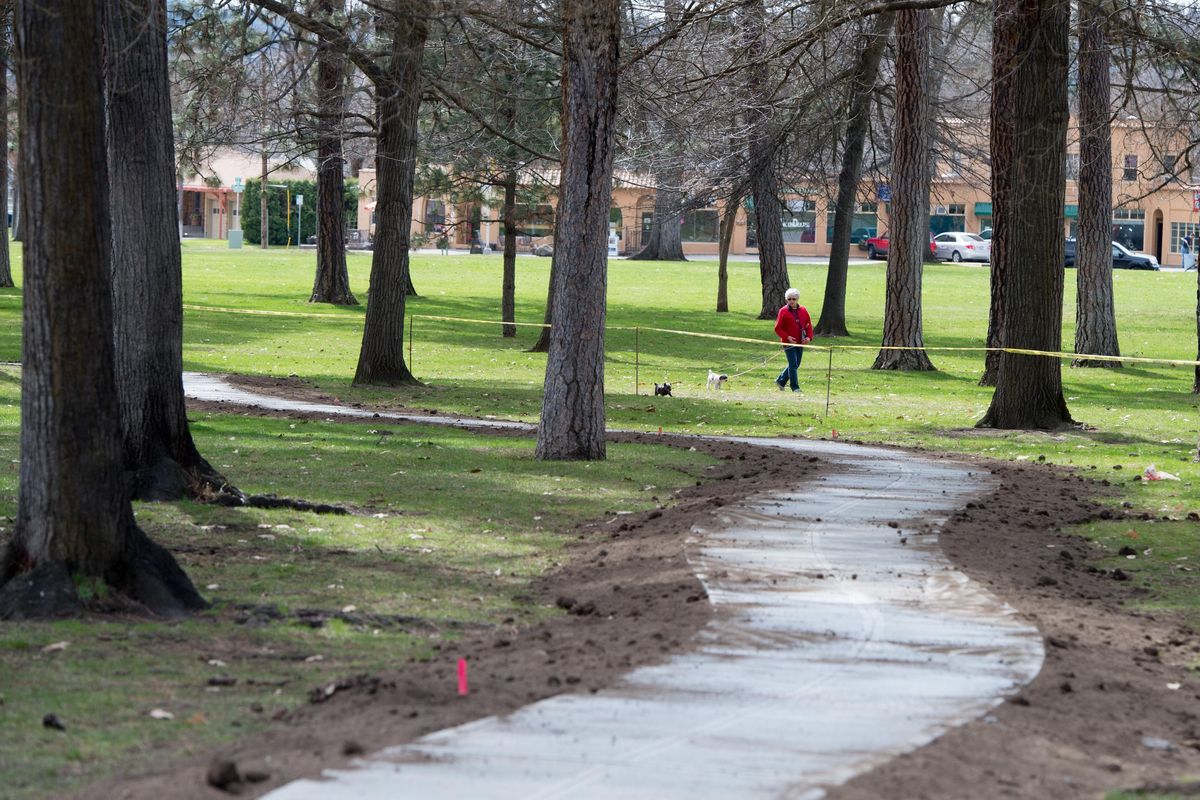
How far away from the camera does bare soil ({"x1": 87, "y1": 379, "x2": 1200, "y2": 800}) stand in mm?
5398

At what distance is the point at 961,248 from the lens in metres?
75.2

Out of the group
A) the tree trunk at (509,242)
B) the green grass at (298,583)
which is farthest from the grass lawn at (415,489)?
the tree trunk at (509,242)

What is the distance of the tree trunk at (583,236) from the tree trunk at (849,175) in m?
13.8

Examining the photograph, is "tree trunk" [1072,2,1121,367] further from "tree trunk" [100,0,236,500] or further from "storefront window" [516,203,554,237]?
"tree trunk" [100,0,236,500]

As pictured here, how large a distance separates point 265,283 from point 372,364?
27.5 meters

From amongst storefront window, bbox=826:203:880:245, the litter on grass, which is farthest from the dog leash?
storefront window, bbox=826:203:880:245

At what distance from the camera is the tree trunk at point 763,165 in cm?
1975

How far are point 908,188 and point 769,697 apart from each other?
22.1m

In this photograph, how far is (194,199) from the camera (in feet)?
323

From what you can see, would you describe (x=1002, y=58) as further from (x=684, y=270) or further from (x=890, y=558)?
(x=684, y=270)

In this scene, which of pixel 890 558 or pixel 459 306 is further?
pixel 459 306

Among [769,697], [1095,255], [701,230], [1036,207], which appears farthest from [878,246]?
[769,697]

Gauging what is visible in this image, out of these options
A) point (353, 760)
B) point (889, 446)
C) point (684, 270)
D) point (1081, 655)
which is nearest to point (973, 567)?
point (1081, 655)

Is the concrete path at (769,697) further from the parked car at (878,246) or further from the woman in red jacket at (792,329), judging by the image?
the parked car at (878,246)
